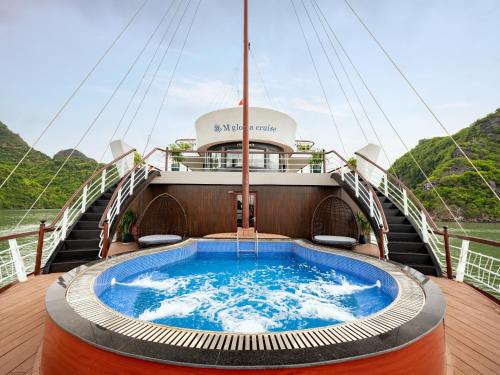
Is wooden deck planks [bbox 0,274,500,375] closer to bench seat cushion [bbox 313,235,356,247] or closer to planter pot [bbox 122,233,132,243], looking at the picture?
bench seat cushion [bbox 313,235,356,247]

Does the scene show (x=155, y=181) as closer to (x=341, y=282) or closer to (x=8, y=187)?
(x=341, y=282)

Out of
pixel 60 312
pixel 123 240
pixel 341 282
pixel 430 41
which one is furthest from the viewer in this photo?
pixel 430 41

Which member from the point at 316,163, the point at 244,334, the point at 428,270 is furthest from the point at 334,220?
the point at 244,334

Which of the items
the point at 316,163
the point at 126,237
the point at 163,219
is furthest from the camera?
the point at 316,163

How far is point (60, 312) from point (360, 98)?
296 inches

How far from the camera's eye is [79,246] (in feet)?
17.0

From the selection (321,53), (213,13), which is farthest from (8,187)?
(321,53)

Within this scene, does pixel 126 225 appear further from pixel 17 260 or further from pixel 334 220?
pixel 334 220

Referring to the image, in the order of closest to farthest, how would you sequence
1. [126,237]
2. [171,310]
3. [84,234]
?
[171,310] → [84,234] → [126,237]

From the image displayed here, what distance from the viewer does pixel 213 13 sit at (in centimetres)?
885

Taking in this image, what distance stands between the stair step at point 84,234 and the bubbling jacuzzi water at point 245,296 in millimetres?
1451

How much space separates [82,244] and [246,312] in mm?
3948

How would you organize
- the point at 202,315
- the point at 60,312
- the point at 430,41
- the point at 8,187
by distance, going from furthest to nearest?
the point at 8,187, the point at 430,41, the point at 202,315, the point at 60,312

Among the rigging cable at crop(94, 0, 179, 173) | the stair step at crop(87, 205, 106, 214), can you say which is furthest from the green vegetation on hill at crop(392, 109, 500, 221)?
the stair step at crop(87, 205, 106, 214)
